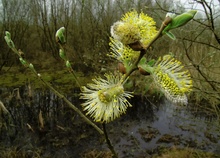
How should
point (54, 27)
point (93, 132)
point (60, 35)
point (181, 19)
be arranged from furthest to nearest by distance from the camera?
point (54, 27) < point (93, 132) < point (60, 35) < point (181, 19)

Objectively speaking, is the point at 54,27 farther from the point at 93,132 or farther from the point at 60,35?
the point at 60,35

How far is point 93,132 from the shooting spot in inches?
191

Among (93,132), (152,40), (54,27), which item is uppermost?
(54,27)

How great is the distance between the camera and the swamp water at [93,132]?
4.22 metres

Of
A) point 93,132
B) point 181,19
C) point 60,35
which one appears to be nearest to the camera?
point 181,19

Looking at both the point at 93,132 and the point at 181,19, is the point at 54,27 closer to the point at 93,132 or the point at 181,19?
the point at 93,132

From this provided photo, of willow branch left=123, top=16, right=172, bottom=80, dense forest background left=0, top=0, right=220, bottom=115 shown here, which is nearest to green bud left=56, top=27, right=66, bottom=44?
willow branch left=123, top=16, right=172, bottom=80

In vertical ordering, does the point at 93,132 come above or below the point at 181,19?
below

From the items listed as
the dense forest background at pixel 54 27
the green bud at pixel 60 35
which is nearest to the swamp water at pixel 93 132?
the dense forest background at pixel 54 27

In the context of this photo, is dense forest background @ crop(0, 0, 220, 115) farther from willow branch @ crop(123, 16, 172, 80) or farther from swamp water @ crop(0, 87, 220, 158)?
willow branch @ crop(123, 16, 172, 80)

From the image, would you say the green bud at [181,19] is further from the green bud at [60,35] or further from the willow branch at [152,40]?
the green bud at [60,35]

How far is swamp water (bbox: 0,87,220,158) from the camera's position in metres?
4.22

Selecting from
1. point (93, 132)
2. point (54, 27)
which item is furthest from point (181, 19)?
point (54, 27)

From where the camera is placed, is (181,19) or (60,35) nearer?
(181,19)
